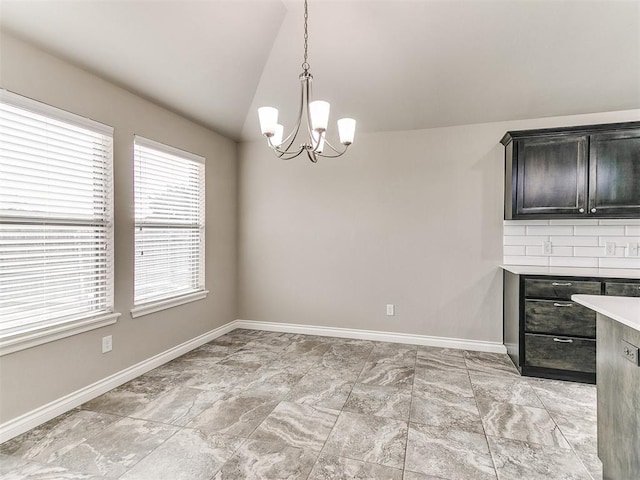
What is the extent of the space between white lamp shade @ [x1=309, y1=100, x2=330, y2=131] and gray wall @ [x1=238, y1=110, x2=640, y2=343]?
2187 millimetres

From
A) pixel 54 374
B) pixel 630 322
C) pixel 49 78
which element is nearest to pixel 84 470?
pixel 54 374

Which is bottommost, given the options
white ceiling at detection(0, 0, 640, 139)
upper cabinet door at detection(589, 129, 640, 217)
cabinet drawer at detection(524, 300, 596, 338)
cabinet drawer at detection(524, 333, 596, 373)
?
cabinet drawer at detection(524, 333, 596, 373)

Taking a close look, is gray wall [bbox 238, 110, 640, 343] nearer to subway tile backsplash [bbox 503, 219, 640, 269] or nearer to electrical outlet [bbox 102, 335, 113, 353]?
subway tile backsplash [bbox 503, 219, 640, 269]

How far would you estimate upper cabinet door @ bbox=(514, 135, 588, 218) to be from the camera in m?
3.12

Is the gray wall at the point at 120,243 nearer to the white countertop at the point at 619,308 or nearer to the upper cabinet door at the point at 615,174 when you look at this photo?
the white countertop at the point at 619,308

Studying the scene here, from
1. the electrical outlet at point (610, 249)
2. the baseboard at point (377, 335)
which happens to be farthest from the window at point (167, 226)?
the electrical outlet at point (610, 249)

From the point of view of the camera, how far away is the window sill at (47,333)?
2098 millimetres

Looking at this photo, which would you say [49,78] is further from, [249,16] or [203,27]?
[249,16]

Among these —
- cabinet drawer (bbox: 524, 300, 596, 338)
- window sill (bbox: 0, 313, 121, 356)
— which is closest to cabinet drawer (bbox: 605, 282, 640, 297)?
cabinet drawer (bbox: 524, 300, 596, 338)

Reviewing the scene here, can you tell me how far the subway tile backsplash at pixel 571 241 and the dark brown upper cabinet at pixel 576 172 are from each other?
0.30 metres

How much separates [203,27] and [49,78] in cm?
114

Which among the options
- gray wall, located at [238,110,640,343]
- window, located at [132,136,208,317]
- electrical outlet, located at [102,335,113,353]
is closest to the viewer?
electrical outlet, located at [102,335,113,353]

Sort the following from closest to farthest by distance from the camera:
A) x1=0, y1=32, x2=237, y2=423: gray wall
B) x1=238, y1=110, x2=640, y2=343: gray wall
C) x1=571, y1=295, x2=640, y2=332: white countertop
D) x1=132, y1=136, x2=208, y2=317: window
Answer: x1=571, y1=295, x2=640, y2=332: white countertop < x1=0, y1=32, x2=237, y2=423: gray wall < x1=132, y1=136, x2=208, y2=317: window < x1=238, y1=110, x2=640, y2=343: gray wall

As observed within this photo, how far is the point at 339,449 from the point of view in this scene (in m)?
2.01
